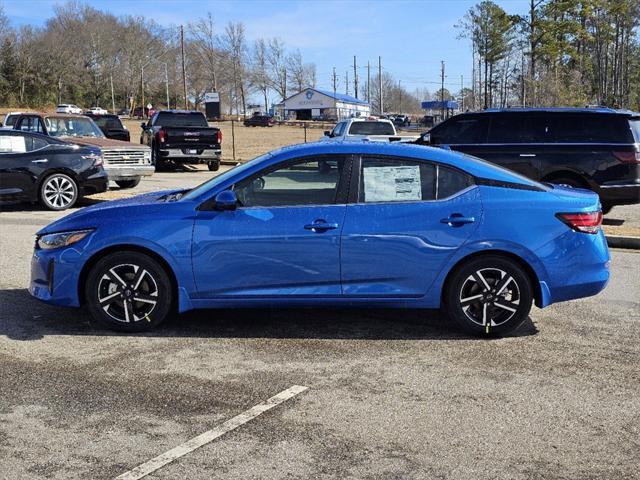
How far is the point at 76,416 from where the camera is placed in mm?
4270

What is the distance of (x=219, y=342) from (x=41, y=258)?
5.32 ft

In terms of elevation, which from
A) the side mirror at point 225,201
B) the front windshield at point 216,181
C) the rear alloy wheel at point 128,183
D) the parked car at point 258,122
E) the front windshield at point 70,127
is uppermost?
the parked car at point 258,122

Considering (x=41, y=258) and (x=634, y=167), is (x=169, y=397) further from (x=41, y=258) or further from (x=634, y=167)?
(x=634, y=167)

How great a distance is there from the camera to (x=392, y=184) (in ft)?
18.9

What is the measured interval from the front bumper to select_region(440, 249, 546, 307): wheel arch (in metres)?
11.4

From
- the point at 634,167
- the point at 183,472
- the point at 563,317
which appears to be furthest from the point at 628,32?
the point at 183,472

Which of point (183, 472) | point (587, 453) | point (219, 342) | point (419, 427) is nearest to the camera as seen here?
point (183, 472)

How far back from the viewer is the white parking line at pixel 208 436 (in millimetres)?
3590

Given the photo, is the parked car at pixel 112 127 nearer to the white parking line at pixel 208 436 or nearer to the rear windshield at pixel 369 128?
the rear windshield at pixel 369 128

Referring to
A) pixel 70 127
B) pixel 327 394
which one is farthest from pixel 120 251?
pixel 70 127

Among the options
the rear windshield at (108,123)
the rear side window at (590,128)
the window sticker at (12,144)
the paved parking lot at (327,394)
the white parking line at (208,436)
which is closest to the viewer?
the white parking line at (208,436)

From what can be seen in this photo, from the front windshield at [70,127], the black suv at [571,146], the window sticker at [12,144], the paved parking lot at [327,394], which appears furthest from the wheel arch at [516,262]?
the front windshield at [70,127]

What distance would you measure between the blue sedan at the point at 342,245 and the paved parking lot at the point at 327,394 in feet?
1.14

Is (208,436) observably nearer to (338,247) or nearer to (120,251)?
(338,247)
